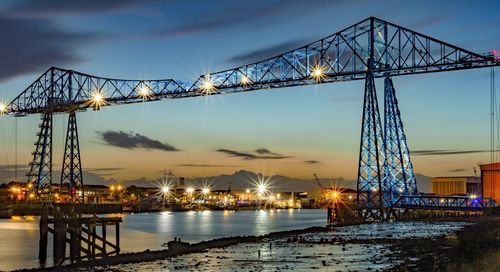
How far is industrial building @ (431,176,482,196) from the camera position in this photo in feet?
462

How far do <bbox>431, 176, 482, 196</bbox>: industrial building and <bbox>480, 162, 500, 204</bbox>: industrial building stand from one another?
38.5 m

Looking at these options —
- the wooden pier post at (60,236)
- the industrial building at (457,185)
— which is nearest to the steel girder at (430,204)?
the wooden pier post at (60,236)

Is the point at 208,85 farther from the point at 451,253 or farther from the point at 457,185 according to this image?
the point at 457,185

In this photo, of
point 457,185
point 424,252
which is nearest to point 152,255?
point 424,252

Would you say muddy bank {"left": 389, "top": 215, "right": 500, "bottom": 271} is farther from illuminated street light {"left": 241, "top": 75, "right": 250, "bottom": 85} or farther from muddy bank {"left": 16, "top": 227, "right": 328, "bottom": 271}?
illuminated street light {"left": 241, "top": 75, "right": 250, "bottom": 85}

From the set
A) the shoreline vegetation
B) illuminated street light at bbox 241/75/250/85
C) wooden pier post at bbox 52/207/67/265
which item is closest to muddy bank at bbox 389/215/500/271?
the shoreline vegetation

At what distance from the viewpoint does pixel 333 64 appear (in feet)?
261

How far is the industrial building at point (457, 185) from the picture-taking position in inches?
5546

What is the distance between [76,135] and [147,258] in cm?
7231

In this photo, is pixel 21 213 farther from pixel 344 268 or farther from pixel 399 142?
pixel 344 268

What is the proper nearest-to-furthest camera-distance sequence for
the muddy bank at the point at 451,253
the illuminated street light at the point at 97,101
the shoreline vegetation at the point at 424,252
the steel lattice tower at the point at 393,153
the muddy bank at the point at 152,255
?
the muddy bank at the point at 451,253, the shoreline vegetation at the point at 424,252, the muddy bank at the point at 152,255, the steel lattice tower at the point at 393,153, the illuminated street light at the point at 97,101

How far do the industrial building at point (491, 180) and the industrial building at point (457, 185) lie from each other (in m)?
38.5

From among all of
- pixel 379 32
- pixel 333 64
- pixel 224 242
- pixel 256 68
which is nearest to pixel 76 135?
pixel 256 68

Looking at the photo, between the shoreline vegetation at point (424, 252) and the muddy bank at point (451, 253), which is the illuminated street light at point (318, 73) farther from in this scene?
the muddy bank at point (451, 253)
